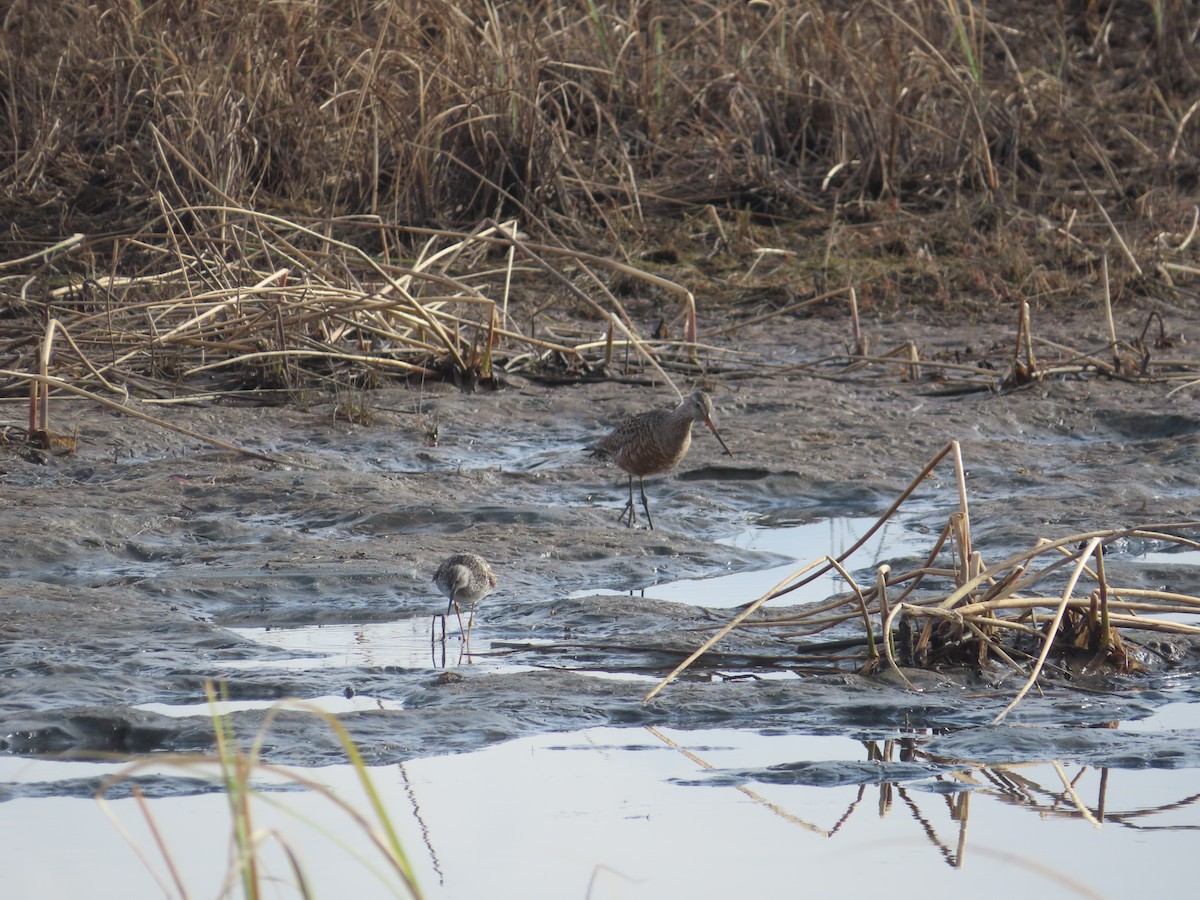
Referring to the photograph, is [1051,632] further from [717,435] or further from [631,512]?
[717,435]

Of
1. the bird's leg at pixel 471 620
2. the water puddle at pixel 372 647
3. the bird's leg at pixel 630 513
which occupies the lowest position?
the water puddle at pixel 372 647

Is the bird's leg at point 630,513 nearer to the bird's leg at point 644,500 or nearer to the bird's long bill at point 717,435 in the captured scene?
the bird's leg at point 644,500

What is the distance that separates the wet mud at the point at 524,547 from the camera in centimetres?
427

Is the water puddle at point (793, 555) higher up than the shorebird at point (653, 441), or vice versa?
the shorebird at point (653, 441)

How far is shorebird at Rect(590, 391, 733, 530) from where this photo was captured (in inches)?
269

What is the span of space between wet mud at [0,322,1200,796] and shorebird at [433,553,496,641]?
0.14 meters

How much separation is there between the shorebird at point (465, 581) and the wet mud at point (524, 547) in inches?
5.4

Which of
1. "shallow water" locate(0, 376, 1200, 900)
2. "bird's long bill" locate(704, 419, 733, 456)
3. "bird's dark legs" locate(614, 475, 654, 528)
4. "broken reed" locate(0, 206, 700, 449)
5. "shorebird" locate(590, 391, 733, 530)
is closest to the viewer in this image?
"shallow water" locate(0, 376, 1200, 900)

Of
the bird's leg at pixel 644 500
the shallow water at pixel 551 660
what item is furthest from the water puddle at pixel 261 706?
the bird's leg at pixel 644 500

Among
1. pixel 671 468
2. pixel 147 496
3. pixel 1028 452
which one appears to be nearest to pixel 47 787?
pixel 147 496

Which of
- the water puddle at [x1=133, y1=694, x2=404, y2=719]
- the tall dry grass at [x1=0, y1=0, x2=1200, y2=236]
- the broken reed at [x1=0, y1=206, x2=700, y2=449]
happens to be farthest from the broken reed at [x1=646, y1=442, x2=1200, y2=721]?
the tall dry grass at [x1=0, y1=0, x2=1200, y2=236]

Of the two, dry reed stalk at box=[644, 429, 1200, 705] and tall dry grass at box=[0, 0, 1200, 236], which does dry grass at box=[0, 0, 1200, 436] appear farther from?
dry reed stalk at box=[644, 429, 1200, 705]

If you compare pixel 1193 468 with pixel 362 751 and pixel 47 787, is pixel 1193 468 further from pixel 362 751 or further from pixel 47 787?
pixel 47 787

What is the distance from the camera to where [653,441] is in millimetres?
6820
